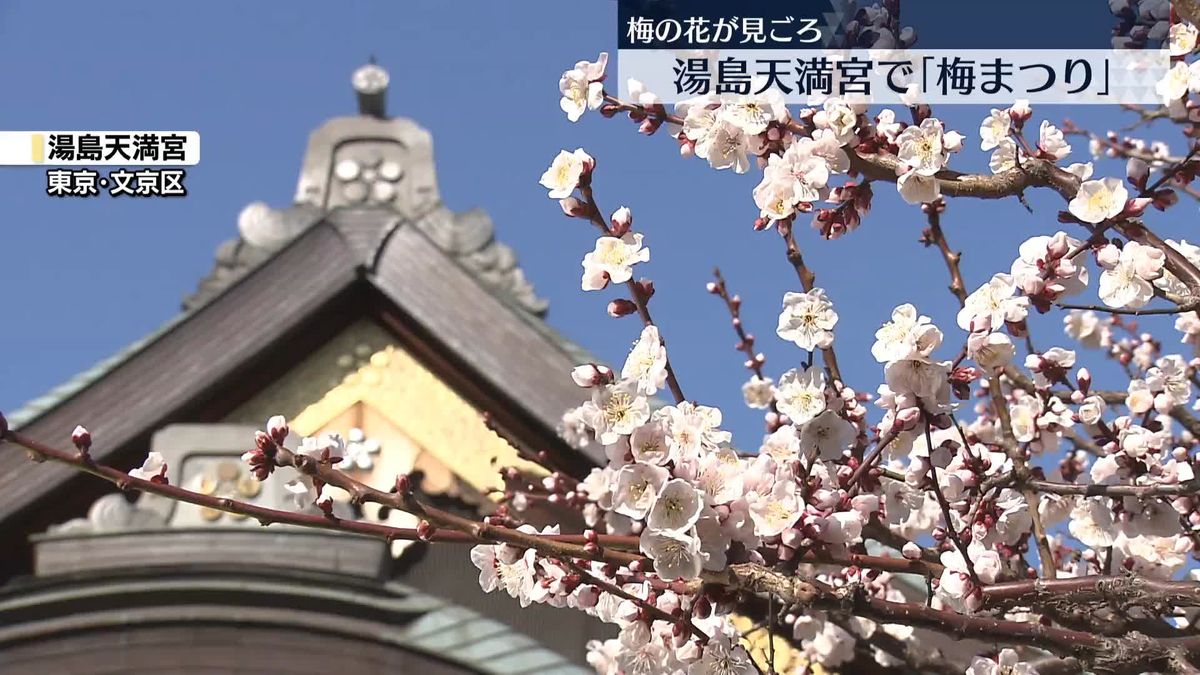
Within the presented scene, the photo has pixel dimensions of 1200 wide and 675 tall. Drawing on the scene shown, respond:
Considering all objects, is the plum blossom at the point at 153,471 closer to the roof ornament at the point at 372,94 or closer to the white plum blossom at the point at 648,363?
the white plum blossom at the point at 648,363

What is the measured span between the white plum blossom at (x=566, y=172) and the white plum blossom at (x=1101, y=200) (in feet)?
3.84

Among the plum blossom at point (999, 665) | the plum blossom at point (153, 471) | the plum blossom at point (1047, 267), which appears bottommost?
the plum blossom at point (999, 665)

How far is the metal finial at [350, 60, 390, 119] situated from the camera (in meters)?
7.91

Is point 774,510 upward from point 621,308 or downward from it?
downward

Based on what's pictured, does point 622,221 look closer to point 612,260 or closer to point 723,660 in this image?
point 612,260

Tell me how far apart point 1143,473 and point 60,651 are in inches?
176

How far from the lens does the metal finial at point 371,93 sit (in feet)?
26.0

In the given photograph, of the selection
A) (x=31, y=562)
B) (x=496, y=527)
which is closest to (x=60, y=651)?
(x=31, y=562)

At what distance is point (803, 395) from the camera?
8.95 ft

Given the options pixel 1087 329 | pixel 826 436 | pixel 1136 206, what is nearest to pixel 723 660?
pixel 826 436

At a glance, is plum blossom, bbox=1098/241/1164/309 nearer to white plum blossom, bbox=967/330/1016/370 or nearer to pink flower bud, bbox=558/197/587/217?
white plum blossom, bbox=967/330/1016/370

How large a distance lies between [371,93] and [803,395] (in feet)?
19.1

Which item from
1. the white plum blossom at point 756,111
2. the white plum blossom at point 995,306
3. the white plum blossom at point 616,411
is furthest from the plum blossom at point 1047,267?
the white plum blossom at point 616,411

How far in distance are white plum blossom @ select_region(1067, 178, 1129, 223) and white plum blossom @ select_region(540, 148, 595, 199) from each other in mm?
1170
